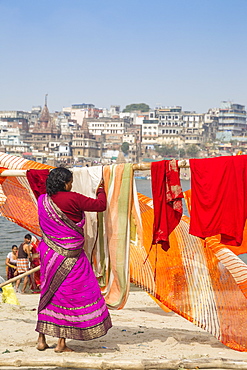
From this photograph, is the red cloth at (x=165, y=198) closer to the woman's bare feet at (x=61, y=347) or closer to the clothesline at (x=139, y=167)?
the clothesline at (x=139, y=167)

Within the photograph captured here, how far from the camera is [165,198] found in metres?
4.21

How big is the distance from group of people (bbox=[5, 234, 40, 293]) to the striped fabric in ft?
11.2

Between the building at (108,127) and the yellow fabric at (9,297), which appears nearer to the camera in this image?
the yellow fabric at (9,297)

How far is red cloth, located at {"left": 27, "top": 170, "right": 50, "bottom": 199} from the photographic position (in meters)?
4.64

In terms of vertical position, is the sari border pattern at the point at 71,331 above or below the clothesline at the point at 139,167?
below

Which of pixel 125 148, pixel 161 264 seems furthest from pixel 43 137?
pixel 161 264

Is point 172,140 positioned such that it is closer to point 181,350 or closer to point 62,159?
point 62,159

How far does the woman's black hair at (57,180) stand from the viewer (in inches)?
156

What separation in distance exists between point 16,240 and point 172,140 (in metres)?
103

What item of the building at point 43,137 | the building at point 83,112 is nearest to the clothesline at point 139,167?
the building at point 43,137

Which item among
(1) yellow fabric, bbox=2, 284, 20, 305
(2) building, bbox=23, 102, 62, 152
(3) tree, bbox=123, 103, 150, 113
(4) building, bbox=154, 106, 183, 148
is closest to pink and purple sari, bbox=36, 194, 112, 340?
(1) yellow fabric, bbox=2, 284, 20, 305

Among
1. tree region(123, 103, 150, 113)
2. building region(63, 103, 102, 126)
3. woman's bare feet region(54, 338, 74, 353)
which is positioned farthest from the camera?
tree region(123, 103, 150, 113)

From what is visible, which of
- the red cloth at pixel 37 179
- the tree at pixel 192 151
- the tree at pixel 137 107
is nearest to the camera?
the red cloth at pixel 37 179

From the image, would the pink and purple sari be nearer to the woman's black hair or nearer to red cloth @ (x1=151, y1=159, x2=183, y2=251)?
the woman's black hair
